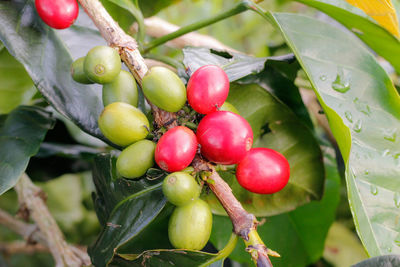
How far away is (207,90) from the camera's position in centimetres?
58

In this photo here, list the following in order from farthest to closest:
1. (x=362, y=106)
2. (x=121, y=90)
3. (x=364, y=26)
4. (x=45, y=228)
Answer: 1. (x=45, y=228)
2. (x=364, y=26)
3. (x=362, y=106)
4. (x=121, y=90)

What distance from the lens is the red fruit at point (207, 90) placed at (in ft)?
1.91

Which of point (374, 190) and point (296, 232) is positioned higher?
point (374, 190)

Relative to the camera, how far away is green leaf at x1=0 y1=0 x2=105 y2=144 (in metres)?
0.77

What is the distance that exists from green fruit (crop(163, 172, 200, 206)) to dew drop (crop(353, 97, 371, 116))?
1.34 feet

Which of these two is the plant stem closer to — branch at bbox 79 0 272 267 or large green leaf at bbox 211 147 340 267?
branch at bbox 79 0 272 267

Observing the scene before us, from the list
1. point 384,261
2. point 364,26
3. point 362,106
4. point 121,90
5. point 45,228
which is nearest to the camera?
point 384,261

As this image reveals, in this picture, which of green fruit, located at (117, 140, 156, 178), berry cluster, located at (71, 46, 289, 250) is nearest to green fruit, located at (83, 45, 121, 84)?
berry cluster, located at (71, 46, 289, 250)

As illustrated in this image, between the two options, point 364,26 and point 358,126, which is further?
point 364,26

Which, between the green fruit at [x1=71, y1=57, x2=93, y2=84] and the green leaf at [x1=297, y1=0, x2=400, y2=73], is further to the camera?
the green leaf at [x1=297, y1=0, x2=400, y2=73]

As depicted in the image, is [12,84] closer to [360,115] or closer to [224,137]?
[224,137]

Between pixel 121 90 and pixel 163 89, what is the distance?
0.33ft

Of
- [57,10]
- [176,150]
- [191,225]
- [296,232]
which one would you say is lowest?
[296,232]

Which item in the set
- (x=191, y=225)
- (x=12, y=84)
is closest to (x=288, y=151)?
(x=191, y=225)
